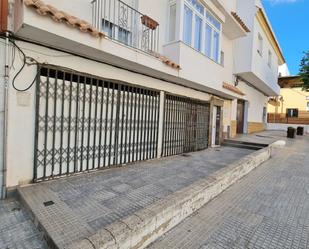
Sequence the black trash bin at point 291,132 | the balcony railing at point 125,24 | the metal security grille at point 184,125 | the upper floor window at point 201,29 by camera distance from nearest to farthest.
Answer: the balcony railing at point 125,24, the upper floor window at point 201,29, the metal security grille at point 184,125, the black trash bin at point 291,132

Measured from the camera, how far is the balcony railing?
5.40 m

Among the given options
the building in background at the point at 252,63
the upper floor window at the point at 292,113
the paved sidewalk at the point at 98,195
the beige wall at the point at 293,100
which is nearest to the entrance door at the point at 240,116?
the building in background at the point at 252,63

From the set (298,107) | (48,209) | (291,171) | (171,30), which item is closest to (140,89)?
(171,30)

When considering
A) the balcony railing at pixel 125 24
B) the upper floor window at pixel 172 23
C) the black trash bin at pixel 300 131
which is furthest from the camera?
the black trash bin at pixel 300 131

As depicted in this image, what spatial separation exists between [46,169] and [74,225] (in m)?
2.07

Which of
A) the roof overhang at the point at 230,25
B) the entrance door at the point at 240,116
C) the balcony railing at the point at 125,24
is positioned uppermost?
the roof overhang at the point at 230,25

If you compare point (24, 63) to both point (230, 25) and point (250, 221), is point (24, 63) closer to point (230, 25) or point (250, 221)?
point (250, 221)

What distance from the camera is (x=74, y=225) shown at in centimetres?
279

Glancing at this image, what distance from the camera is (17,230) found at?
281cm

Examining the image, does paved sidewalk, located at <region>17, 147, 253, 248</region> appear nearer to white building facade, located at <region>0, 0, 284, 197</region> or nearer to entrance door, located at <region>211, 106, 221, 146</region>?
white building facade, located at <region>0, 0, 284, 197</region>

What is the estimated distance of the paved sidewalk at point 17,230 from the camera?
2.53 m

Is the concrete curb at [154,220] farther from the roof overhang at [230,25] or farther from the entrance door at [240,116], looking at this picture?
the entrance door at [240,116]

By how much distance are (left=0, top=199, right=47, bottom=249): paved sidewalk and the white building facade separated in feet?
2.37

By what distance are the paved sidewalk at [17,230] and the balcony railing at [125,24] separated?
4.28 meters
